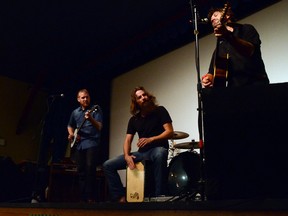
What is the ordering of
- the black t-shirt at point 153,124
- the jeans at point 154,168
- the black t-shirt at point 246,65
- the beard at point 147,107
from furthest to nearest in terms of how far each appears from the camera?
the beard at point 147,107 → the black t-shirt at point 153,124 → the jeans at point 154,168 → the black t-shirt at point 246,65

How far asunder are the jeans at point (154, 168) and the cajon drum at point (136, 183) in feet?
0.19

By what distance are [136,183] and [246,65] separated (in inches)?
64.9

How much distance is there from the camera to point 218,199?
1.43m

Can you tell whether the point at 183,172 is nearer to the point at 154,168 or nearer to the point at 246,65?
the point at 154,168

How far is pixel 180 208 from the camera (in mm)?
1458

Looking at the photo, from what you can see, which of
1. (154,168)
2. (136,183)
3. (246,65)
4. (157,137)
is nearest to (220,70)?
(246,65)

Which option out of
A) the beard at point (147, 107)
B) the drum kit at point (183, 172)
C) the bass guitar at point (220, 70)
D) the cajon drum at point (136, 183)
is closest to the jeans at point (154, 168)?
the cajon drum at point (136, 183)

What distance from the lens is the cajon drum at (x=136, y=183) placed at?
3.23 m

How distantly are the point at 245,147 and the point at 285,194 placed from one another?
239 millimetres

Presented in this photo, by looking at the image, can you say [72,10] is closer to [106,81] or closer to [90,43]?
[90,43]

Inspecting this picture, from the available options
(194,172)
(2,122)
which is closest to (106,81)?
(2,122)

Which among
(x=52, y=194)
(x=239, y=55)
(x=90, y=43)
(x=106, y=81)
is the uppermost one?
(x=90, y=43)

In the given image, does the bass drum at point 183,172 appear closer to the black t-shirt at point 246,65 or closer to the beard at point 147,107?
the beard at point 147,107

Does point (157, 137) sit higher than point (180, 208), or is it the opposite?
point (157, 137)
